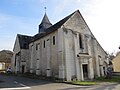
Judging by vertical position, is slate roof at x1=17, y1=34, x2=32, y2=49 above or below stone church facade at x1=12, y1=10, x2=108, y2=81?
above

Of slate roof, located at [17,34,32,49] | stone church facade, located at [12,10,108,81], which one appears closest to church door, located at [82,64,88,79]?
stone church facade, located at [12,10,108,81]

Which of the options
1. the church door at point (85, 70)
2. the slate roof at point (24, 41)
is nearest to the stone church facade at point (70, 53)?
the church door at point (85, 70)

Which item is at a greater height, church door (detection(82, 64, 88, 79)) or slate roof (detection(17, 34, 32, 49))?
slate roof (detection(17, 34, 32, 49))

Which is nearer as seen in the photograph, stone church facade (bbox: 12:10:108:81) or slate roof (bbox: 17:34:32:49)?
stone church facade (bbox: 12:10:108:81)

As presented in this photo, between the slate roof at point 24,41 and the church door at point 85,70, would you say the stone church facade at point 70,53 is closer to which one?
the church door at point 85,70

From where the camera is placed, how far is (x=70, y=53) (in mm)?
23281

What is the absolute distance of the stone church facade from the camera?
898 inches

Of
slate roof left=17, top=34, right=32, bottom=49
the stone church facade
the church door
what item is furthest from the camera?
slate roof left=17, top=34, right=32, bottom=49

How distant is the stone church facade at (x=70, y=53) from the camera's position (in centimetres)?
2281

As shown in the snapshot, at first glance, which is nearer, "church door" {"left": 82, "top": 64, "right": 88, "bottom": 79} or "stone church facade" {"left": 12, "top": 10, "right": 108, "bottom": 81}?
"stone church facade" {"left": 12, "top": 10, "right": 108, "bottom": 81}

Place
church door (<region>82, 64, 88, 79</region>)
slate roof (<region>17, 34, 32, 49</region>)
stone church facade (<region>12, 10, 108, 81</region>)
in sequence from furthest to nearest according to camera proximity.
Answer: slate roof (<region>17, 34, 32, 49</region>) → church door (<region>82, 64, 88, 79</region>) → stone church facade (<region>12, 10, 108, 81</region>)

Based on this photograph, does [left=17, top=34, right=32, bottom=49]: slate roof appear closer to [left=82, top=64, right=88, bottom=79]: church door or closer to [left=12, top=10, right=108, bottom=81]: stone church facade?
[left=12, top=10, right=108, bottom=81]: stone church facade

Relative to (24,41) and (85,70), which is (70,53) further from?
(24,41)

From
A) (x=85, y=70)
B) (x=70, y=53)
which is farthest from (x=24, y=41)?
(x=85, y=70)
